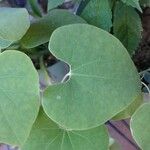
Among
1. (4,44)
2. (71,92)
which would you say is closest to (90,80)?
(71,92)

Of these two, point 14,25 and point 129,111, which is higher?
point 14,25

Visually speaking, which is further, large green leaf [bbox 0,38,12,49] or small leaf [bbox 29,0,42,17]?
small leaf [bbox 29,0,42,17]

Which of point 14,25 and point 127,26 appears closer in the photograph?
point 14,25

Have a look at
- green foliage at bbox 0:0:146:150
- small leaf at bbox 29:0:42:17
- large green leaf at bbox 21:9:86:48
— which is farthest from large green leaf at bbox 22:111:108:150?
small leaf at bbox 29:0:42:17

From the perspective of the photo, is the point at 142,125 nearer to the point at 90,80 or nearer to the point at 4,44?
the point at 90,80

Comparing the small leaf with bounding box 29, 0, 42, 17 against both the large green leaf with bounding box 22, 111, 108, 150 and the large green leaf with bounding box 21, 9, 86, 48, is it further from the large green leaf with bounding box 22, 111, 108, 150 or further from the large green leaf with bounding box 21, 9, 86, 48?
the large green leaf with bounding box 22, 111, 108, 150

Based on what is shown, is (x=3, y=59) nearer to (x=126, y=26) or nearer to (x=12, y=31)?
(x=12, y=31)

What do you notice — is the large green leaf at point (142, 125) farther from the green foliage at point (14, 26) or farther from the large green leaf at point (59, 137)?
the green foliage at point (14, 26)
